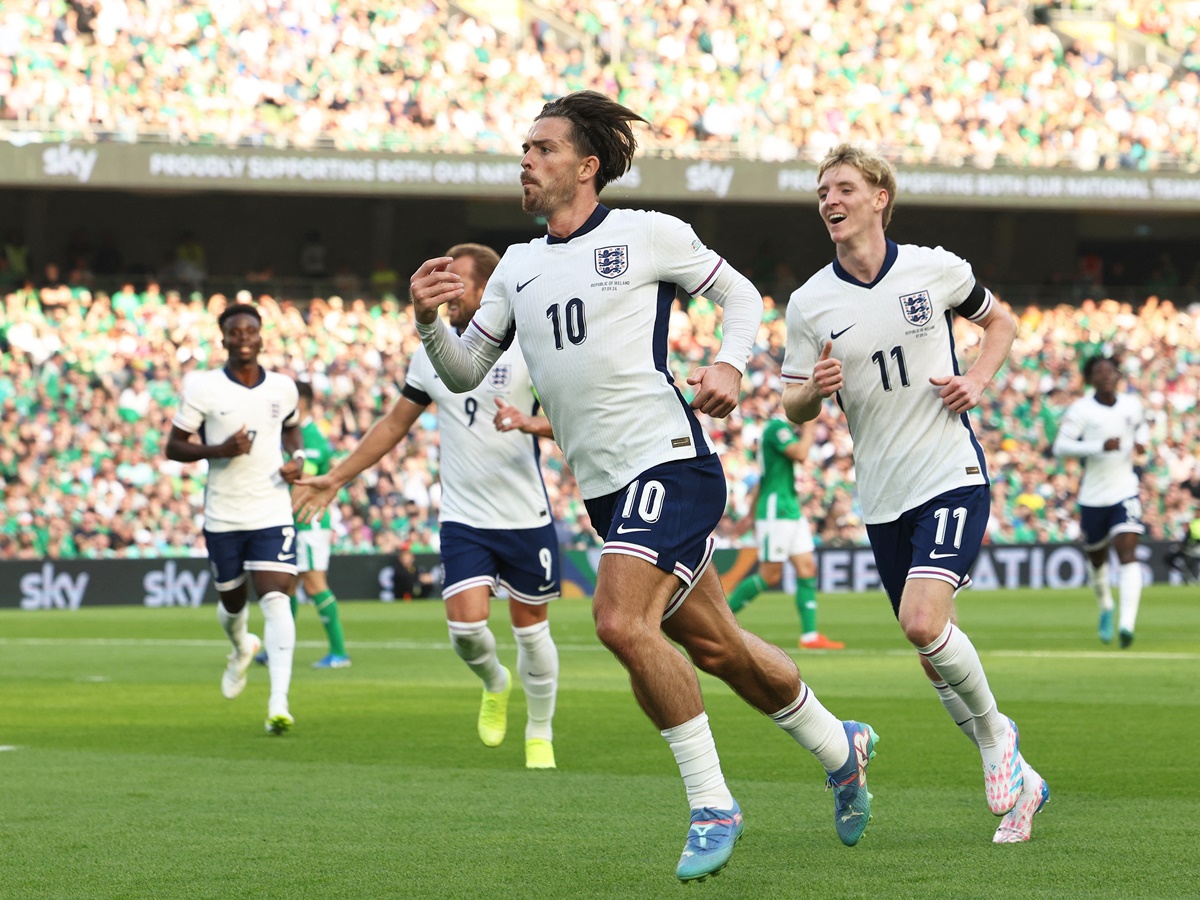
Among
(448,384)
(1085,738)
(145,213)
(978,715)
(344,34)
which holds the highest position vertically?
(344,34)

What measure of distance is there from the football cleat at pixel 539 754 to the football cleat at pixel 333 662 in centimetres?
714

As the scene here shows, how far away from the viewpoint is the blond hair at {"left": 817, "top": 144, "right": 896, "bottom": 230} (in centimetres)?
701

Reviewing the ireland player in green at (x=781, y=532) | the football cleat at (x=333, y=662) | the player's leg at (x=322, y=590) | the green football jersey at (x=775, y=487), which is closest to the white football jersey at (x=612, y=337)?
the player's leg at (x=322, y=590)

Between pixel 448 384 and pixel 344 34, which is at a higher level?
pixel 344 34

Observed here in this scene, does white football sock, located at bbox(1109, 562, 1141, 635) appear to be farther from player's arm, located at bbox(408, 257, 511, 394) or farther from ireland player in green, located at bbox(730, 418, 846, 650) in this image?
player's arm, located at bbox(408, 257, 511, 394)

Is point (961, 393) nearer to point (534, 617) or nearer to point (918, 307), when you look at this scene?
point (918, 307)

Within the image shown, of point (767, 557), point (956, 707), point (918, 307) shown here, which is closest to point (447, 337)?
point (918, 307)

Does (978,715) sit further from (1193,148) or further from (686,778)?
(1193,148)

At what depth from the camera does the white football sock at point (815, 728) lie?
6031 mm

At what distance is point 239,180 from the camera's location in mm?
29938

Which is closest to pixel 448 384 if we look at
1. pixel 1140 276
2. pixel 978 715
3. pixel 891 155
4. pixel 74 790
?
pixel 978 715

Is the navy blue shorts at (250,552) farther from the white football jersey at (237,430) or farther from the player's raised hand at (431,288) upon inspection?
the player's raised hand at (431,288)

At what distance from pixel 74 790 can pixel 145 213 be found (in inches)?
1054

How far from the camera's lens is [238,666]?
11.7 metres
